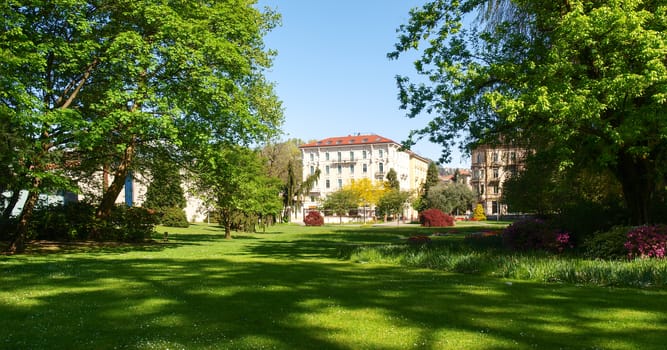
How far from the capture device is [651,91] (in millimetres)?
13539

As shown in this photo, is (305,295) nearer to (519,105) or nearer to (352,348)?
(352,348)

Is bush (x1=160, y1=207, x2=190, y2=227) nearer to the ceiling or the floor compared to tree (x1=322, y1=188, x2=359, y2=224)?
nearer to the floor

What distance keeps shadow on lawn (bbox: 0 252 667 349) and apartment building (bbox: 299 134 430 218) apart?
97304mm

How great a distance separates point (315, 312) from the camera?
7.97 m

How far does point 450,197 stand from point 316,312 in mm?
76827

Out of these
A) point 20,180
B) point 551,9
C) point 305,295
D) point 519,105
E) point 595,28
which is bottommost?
point 305,295

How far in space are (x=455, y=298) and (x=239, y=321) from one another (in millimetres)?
3942

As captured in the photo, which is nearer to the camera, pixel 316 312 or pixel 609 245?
pixel 316 312

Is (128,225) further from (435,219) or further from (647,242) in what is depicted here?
(435,219)

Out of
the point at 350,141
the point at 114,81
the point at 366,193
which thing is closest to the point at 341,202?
the point at 366,193

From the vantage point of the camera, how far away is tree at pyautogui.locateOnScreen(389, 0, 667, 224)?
12992mm

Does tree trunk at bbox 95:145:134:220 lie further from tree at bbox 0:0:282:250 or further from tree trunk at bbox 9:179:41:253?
tree trunk at bbox 9:179:41:253

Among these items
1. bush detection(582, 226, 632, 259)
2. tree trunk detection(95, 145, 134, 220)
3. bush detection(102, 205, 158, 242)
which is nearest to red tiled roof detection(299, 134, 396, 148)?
bush detection(102, 205, 158, 242)

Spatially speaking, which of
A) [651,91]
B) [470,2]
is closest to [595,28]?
[651,91]
